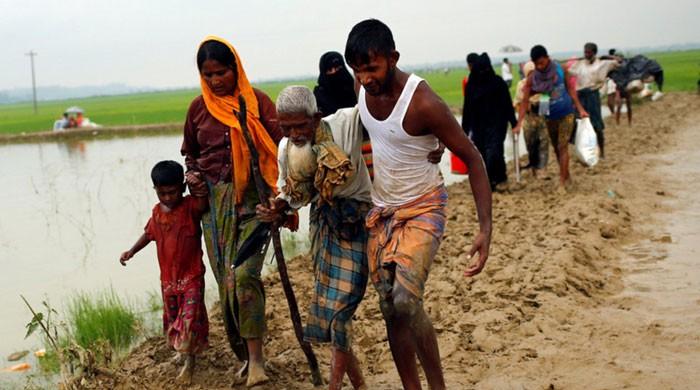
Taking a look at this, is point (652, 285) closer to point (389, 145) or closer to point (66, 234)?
point (389, 145)

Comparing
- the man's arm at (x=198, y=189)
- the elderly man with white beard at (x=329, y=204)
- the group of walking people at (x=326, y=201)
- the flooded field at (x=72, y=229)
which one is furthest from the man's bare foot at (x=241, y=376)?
the flooded field at (x=72, y=229)

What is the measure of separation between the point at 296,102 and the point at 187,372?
1623 mm

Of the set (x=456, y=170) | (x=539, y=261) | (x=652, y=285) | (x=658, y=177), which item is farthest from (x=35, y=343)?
(x=658, y=177)

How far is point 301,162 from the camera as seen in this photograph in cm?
317

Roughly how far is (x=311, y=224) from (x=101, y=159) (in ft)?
47.8

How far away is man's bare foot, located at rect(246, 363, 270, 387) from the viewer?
12.1 feet

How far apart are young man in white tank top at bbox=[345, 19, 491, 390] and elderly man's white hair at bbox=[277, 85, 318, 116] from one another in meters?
0.21

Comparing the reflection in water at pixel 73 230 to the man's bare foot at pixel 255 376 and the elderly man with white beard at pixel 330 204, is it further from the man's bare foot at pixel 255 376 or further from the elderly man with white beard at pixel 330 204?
the elderly man with white beard at pixel 330 204

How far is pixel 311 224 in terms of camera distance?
343 centimetres

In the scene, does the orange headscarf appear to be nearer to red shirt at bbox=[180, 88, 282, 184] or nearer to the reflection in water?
red shirt at bbox=[180, 88, 282, 184]

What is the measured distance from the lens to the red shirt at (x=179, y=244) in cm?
382

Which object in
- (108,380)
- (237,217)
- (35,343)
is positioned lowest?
(35,343)

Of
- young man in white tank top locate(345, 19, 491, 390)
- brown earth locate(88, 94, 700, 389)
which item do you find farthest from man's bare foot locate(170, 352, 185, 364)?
young man in white tank top locate(345, 19, 491, 390)

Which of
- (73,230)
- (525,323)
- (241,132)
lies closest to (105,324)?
(241,132)
